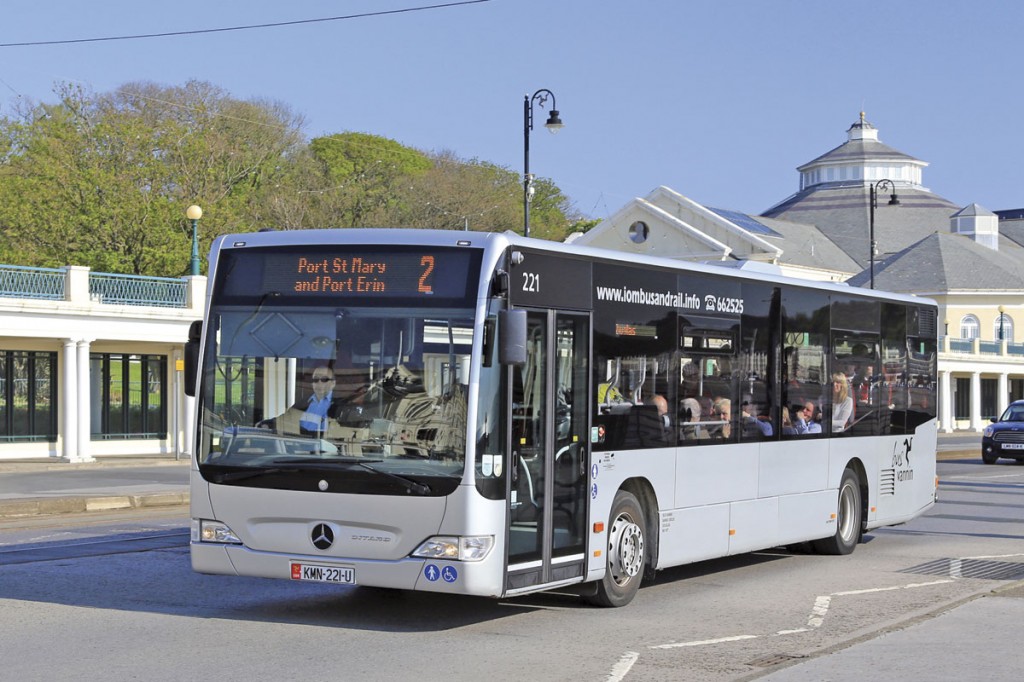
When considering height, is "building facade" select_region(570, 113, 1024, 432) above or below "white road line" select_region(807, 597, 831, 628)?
above

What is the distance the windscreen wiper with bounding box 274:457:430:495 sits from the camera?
9.77m

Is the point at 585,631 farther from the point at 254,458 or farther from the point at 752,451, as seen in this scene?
the point at 752,451

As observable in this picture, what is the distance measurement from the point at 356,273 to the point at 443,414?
1.22 metres

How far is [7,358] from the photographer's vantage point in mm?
37812

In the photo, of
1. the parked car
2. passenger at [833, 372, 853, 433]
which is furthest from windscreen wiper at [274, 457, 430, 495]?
the parked car

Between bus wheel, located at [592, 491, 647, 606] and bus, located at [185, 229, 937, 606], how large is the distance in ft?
0.06

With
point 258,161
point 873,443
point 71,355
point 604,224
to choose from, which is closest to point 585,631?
point 873,443

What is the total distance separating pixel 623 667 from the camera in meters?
8.80

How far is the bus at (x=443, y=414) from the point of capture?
387 inches

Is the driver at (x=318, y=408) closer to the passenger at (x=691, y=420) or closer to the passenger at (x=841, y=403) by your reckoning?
the passenger at (x=691, y=420)

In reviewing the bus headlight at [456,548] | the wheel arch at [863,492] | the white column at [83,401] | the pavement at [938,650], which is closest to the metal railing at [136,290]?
the white column at [83,401]

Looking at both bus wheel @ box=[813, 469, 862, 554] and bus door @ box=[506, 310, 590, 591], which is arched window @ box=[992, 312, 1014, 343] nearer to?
bus wheel @ box=[813, 469, 862, 554]

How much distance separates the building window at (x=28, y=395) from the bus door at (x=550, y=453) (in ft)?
98.7

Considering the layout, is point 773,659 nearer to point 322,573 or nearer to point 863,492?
point 322,573
